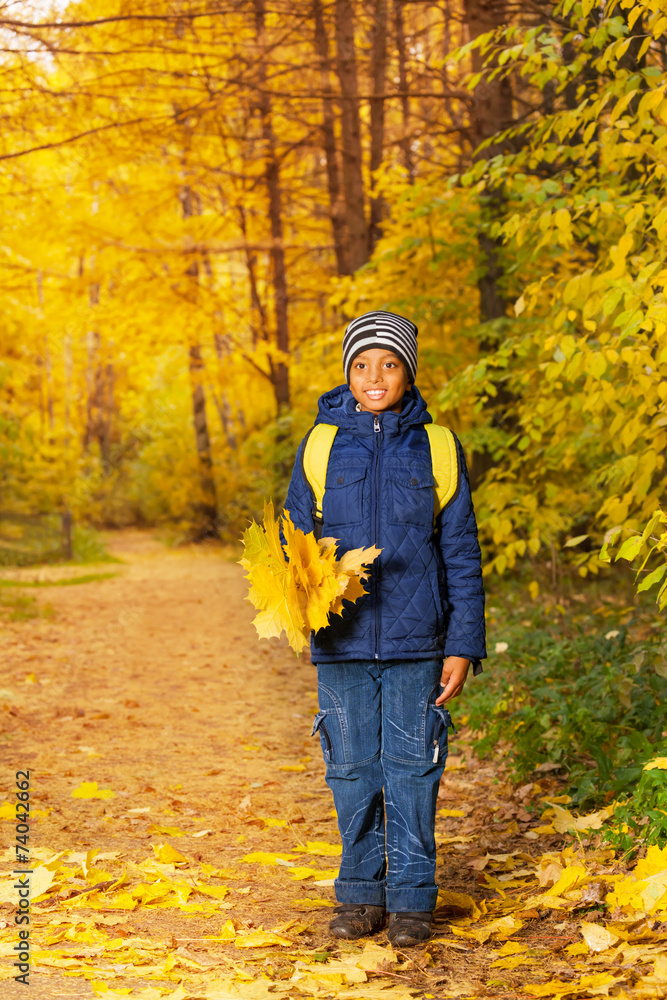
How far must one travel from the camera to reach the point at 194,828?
13.3ft

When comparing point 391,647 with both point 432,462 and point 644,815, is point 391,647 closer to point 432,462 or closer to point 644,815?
point 432,462

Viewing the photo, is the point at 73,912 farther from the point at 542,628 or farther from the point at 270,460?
the point at 270,460

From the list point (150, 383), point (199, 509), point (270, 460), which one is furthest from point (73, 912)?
point (150, 383)

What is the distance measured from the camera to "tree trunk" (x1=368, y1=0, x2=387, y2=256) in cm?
906

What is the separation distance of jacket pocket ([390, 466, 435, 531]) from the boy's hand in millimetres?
440

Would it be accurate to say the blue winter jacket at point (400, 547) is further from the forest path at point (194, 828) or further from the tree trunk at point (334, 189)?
the tree trunk at point (334, 189)

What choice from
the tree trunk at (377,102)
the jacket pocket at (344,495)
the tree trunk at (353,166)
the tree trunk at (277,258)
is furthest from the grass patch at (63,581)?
the jacket pocket at (344,495)

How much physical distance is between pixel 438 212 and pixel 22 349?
15.2m

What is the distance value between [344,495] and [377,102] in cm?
956

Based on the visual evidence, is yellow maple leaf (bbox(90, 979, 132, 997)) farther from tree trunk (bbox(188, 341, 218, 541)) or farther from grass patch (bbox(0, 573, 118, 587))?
tree trunk (bbox(188, 341, 218, 541))

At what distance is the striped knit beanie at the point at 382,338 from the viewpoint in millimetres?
3080

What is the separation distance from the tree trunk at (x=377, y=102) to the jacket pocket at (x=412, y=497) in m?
6.72

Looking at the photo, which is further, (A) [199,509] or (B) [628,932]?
(A) [199,509]

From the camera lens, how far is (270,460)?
1459cm
